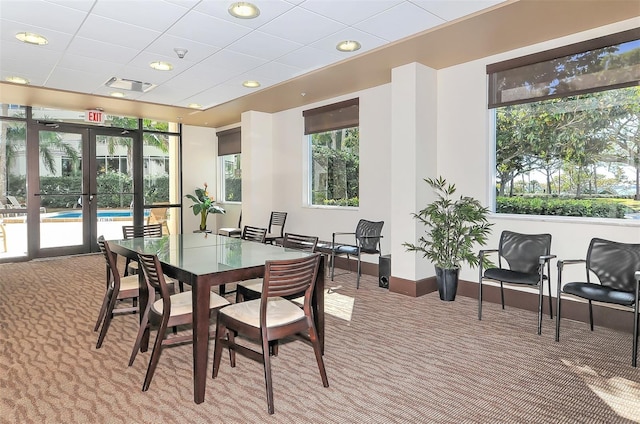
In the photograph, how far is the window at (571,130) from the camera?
12.3ft

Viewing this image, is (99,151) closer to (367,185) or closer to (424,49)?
(367,185)

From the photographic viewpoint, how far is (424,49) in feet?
14.3

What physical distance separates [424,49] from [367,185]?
225 centimetres

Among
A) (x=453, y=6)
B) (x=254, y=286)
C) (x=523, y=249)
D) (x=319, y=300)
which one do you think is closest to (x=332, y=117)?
(x=453, y=6)

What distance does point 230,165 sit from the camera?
9.38 meters

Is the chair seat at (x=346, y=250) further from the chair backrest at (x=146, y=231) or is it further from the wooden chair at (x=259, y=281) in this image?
the chair backrest at (x=146, y=231)

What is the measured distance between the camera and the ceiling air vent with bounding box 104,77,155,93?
5.71 m

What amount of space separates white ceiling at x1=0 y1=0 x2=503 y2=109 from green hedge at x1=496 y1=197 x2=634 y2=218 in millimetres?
2172

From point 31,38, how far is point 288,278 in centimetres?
398

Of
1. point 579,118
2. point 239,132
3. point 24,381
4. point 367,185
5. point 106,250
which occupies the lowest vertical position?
point 24,381

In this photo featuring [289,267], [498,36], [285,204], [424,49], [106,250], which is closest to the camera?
[289,267]

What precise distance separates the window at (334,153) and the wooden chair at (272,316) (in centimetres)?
388

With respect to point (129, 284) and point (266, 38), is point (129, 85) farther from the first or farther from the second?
point (129, 284)

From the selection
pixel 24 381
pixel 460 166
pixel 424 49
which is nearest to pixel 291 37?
pixel 424 49
